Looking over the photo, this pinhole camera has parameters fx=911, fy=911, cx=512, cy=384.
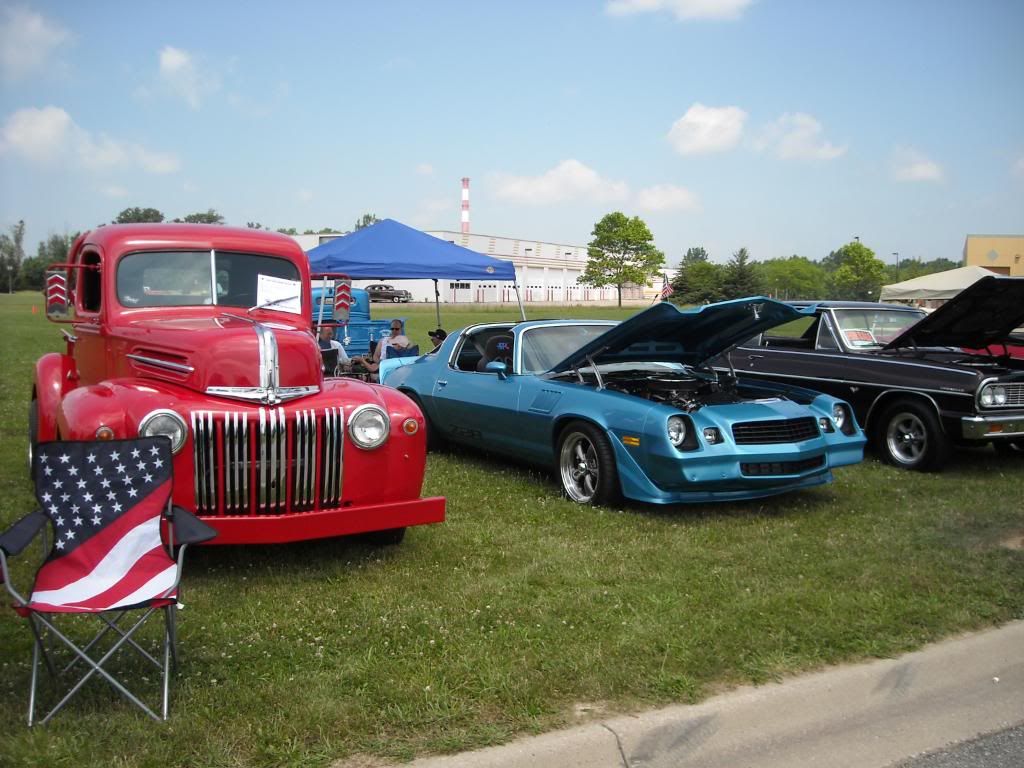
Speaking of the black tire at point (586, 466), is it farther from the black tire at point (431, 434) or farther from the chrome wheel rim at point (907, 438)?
the chrome wheel rim at point (907, 438)

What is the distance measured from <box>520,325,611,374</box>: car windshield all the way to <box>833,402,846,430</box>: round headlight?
1998 millimetres

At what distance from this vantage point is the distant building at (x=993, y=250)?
54591 millimetres

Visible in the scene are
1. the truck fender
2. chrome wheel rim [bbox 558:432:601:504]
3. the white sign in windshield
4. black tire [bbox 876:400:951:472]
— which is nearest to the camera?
the truck fender

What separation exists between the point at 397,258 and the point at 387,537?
27.8 ft

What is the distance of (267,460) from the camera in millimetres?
4996

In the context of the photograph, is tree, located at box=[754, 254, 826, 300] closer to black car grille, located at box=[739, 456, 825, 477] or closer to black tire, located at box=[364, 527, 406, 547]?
black car grille, located at box=[739, 456, 825, 477]

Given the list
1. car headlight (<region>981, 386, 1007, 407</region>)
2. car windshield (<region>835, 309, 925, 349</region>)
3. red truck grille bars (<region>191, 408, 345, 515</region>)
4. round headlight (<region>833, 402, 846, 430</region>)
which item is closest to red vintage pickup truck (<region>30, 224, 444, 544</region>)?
red truck grille bars (<region>191, 408, 345, 515</region>)

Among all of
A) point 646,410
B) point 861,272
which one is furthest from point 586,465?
point 861,272

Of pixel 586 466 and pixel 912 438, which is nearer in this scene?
pixel 586 466

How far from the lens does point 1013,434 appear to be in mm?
8016

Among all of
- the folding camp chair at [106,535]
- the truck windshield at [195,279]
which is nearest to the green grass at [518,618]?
the folding camp chair at [106,535]

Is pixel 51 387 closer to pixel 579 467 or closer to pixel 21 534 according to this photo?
pixel 21 534

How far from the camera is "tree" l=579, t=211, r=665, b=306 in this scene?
73312mm

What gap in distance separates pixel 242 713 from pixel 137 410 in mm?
2054
